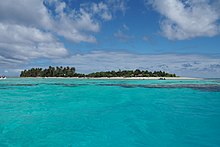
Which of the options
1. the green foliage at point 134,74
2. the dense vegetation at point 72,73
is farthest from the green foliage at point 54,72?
the green foliage at point 134,74

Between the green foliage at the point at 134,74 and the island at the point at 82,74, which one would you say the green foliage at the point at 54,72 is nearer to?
the island at the point at 82,74

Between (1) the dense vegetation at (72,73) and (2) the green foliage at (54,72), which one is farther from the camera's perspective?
(2) the green foliage at (54,72)

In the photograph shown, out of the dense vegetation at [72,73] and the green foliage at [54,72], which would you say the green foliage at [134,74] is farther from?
the green foliage at [54,72]

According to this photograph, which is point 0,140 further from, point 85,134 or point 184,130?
point 184,130

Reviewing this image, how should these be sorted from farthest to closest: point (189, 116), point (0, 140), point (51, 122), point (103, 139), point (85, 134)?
point (189, 116), point (51, 122), point (85, 134), point (103, 139), point (0, 140)

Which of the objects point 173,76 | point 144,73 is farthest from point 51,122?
point 173,76

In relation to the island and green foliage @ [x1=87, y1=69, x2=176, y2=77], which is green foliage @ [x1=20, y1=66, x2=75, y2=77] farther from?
green foliage @ [x1=87, y1=69, x2=176, y2=77]

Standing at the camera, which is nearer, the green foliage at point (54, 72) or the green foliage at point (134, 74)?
the green foliage at point (134, 74)

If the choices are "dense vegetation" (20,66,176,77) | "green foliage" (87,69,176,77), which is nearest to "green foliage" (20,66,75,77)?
"dense vegetation" (20,66,176,77)

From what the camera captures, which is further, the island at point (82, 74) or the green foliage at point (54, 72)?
the green foliage at point (54, 72)

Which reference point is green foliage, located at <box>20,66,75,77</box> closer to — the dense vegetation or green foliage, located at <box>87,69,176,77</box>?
the dense vegetation

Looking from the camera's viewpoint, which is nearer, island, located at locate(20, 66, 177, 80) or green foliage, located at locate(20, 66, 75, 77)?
island, located at locate(20, 66, 177, 80)

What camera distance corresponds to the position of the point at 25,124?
12.1 meters

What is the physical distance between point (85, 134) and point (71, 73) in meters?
119
